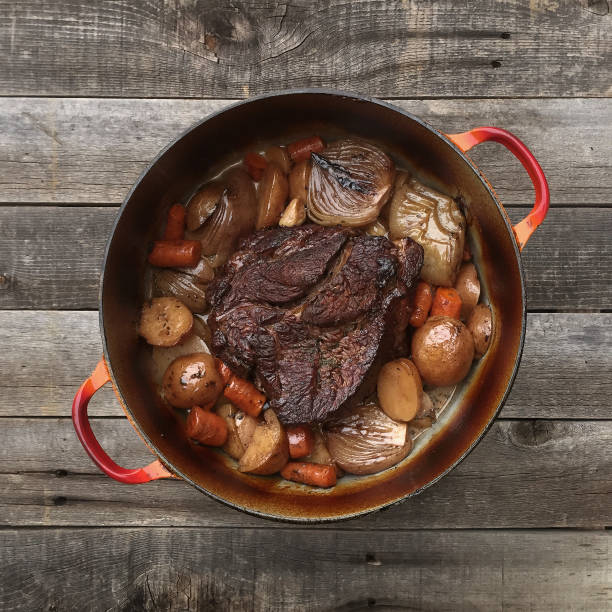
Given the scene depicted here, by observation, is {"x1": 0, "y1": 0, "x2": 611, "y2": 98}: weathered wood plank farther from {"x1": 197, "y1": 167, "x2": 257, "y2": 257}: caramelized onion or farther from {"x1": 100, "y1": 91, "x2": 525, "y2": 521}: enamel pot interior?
{"x1": 197, "y1": 167, "x2": 257, "y2": 257}: caramelized onion

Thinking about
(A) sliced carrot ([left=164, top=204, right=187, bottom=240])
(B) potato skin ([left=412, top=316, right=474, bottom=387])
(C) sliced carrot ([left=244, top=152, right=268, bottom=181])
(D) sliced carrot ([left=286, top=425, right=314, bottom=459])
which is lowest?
(D) sliced carrot ([left=286, top=425, right=314, bottom=459])

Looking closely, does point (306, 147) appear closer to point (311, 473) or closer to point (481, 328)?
point (481, 328)

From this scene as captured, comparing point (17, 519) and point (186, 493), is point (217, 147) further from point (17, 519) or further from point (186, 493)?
point (17, 519)

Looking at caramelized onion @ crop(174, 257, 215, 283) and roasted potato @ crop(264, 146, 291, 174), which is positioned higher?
roasted potato @ crop(264, 146, 291, 174)

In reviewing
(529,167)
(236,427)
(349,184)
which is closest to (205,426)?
(236,427)

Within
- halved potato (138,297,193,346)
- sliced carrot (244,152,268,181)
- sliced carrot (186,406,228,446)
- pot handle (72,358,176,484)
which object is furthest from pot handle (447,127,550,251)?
pot handle (72,358,176,484)

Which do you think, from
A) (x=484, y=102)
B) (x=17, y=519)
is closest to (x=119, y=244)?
(x=17, y=519)
